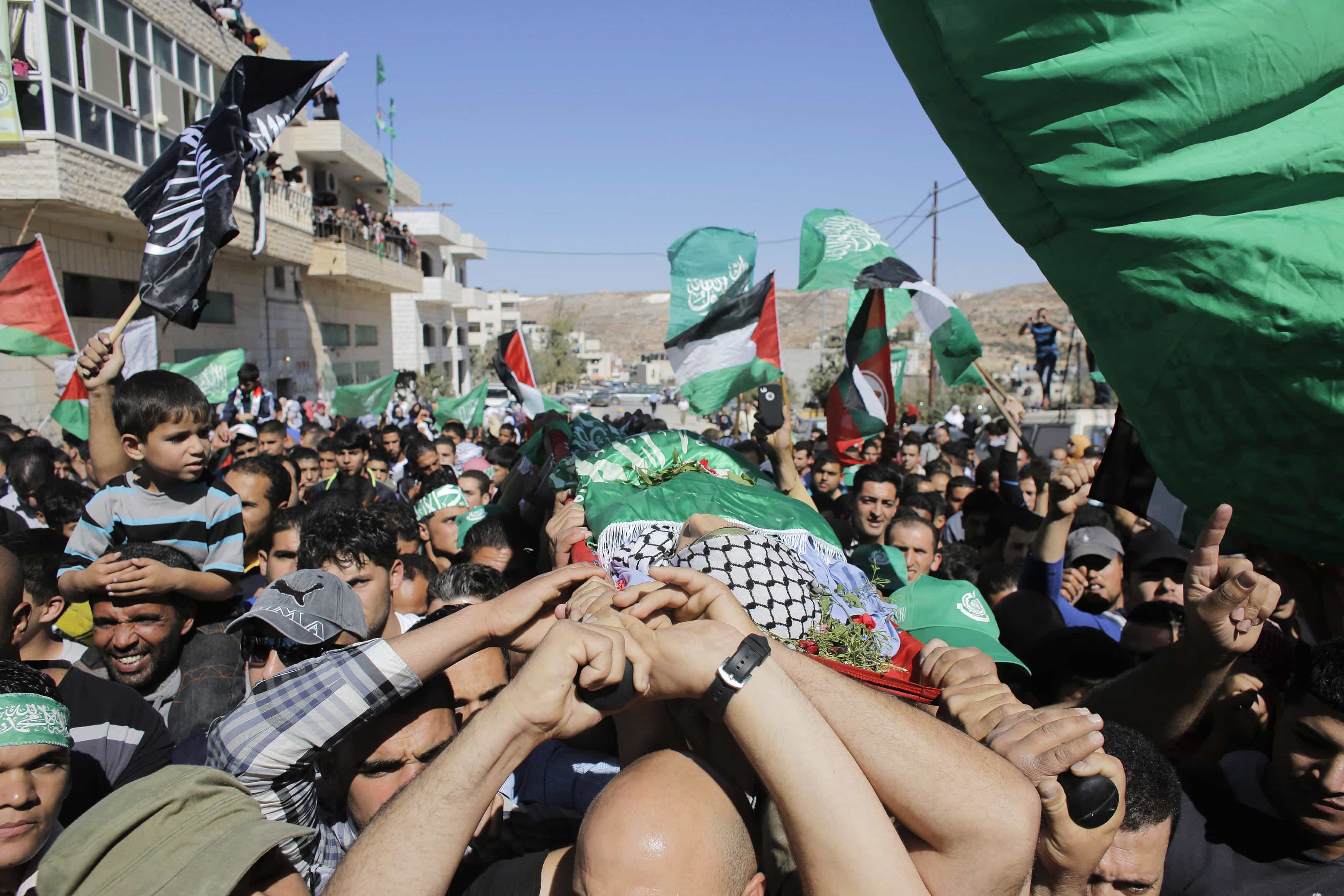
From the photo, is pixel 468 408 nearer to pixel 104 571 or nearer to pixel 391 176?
pixel 104 571

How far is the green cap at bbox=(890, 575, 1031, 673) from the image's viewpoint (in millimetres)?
2486

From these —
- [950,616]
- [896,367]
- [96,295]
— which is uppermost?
[96,295]

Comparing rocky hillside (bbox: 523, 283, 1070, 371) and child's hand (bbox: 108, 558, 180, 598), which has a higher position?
rocky hillside (bbox: 523, 283, 1070, 371)

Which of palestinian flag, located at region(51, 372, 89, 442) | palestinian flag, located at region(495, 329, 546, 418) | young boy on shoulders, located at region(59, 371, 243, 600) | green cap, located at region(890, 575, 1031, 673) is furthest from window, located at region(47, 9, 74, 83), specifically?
green cap, located at region(890, 575, 1031, 673)

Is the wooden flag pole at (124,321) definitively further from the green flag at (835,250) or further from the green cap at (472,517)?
the green flag at (835,250)

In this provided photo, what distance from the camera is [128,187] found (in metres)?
10.9

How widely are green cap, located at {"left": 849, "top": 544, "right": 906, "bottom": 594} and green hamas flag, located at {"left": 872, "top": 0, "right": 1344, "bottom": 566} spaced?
2295mm

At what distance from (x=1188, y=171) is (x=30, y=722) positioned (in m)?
2.75

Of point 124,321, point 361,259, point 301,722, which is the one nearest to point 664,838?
point 301,722

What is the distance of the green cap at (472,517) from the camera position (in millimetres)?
4891

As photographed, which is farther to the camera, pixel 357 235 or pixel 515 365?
pixel 357 235

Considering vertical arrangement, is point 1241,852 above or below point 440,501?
below

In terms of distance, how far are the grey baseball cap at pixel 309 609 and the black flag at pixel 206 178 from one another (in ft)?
7.04

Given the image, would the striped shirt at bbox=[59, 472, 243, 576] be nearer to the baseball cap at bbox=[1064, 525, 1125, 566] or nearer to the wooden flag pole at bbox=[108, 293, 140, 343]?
the wooden flag pole at bbox=[108, 293, 140, 343]
